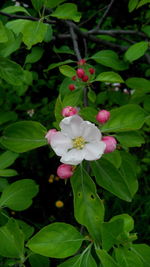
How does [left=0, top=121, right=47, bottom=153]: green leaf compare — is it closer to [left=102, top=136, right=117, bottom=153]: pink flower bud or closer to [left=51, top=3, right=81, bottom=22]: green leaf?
[left=102, top=136, right=117, bottom=153]: pink flower bud

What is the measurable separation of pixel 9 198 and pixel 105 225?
0.76m

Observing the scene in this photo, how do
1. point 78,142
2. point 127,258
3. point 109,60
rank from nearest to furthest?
1. point 127,258
2. point 78,142
3. point 109,60

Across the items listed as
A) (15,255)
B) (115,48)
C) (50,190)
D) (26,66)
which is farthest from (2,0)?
(15,255)

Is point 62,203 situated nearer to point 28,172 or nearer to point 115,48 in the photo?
point 28,172

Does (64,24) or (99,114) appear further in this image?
(64,24)

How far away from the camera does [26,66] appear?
258cm

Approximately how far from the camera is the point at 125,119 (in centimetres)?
145

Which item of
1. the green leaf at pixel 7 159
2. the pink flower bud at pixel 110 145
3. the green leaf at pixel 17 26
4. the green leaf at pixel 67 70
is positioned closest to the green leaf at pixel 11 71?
the green leaf at pixel 17 26

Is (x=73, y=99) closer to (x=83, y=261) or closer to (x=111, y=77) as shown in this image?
(x=111, y=77)

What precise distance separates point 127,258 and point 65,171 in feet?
1.26

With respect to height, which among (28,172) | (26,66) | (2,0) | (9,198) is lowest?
(28,172)

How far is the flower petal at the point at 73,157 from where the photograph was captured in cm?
133

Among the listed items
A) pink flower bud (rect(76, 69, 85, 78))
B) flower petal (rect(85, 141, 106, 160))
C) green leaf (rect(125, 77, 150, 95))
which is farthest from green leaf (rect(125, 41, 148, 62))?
flower petal (rect(85, 141, 106, 160))

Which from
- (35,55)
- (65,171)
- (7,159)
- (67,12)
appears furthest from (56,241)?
(35,55)
